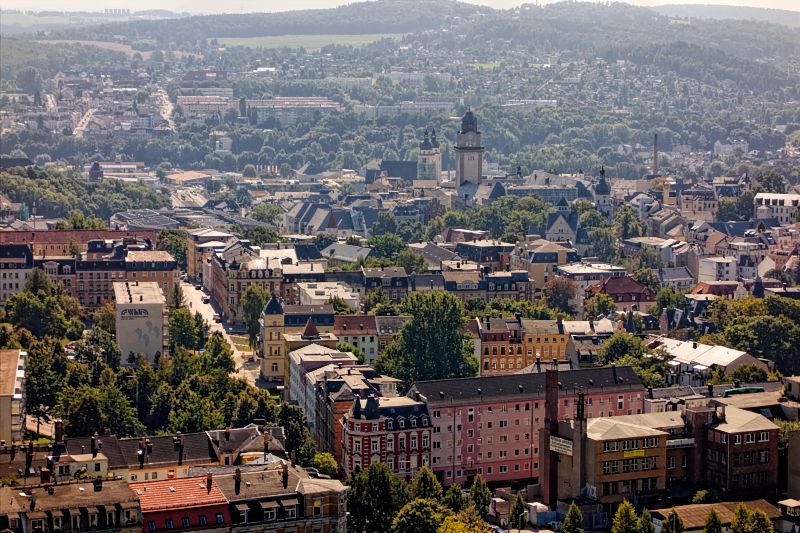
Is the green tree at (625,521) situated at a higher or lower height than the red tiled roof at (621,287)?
higher

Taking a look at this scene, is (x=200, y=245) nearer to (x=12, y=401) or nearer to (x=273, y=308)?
(x=273, y=308)

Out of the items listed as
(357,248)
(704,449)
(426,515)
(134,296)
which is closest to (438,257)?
(357,248)

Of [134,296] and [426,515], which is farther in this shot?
[134,296]

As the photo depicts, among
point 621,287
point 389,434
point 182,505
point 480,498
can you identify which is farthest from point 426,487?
point 621,287

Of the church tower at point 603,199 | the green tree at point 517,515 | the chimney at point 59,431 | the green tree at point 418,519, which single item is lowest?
the church tower at point 603,199

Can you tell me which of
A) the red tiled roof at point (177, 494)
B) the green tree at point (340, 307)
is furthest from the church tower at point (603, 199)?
the red tiled roof at point (177, 494)

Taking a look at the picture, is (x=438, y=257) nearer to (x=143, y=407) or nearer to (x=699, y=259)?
(x=699, y=259)

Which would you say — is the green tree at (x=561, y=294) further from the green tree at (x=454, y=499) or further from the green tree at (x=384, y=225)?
the green tree at (x=454, y=499)
